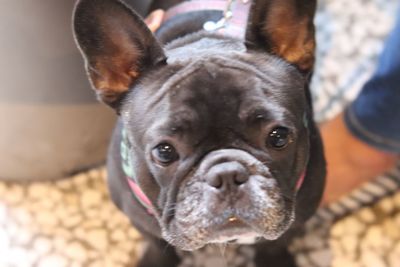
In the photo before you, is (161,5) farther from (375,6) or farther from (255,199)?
(375,6)

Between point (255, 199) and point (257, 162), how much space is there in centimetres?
6

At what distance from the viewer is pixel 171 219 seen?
1147 mm

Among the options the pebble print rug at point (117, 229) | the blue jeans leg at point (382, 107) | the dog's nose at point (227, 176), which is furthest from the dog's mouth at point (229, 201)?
the blue jeans leg at point (382, 107)

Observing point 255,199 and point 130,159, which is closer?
point 255,199

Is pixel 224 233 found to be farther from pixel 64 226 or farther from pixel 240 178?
pixel 64 226

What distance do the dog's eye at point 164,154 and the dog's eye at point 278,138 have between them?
0.53 ft

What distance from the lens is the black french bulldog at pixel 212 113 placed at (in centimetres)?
108

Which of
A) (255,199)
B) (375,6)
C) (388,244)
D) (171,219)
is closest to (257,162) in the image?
(255,199)

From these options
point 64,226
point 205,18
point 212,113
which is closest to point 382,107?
point 205,18

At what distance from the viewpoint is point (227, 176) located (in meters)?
1.05

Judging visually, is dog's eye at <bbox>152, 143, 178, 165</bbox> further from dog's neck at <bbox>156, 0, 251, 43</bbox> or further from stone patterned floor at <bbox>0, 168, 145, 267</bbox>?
stone patterned floor at <bbox>0, 168, 145, 267</bbox>

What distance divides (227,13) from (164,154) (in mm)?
340

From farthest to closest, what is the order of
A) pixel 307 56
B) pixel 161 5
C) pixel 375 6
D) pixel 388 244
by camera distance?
pixel 375 6
pixel 388 244
pixel 161 5
pixel 307 56

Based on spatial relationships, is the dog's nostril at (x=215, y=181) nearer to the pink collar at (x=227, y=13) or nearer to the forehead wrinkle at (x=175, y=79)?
the forehead wrinkle at (x=175, y=79)
